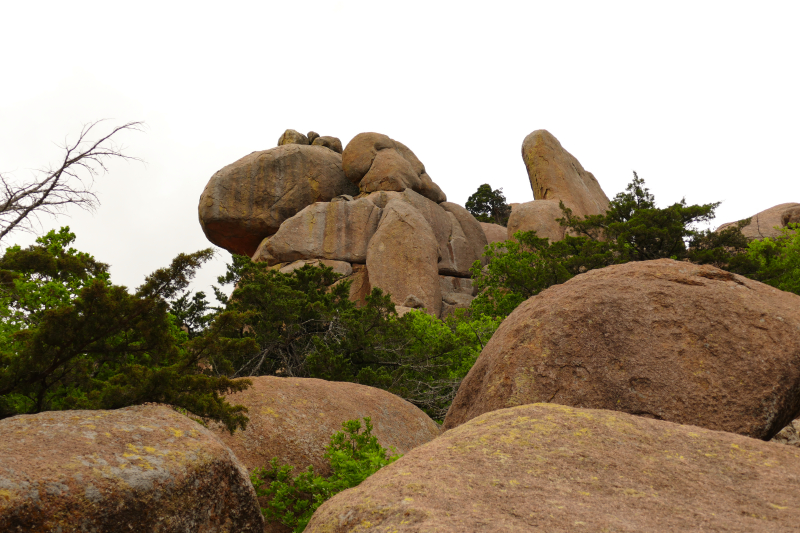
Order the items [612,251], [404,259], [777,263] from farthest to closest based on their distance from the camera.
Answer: [404,259]
[612,251]
[777,263]

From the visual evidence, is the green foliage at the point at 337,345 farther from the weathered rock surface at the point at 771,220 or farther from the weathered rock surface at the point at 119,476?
the weathered rock surface at the point at 771,220

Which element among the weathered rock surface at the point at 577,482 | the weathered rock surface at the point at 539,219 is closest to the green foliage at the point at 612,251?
the weathered rock surface at the point at 539,219

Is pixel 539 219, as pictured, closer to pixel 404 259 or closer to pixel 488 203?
pixel 404 259

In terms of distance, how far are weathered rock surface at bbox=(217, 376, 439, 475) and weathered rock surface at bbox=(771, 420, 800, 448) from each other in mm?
3775

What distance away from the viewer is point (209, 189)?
30234 millimetres

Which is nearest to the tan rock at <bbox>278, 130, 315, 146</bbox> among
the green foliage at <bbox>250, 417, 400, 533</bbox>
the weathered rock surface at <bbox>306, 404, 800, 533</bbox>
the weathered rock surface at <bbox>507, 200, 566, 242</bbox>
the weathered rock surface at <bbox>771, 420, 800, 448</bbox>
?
the weathered rock surface at <bbox>507, 200, 566, 242</bbox>

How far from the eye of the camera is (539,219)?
88.1 ft

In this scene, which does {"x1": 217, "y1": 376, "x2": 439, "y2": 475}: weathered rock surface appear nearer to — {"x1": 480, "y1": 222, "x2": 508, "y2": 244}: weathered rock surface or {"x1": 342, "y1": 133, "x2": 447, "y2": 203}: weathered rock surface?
{"x1": 342, "y1": 133, "x2": 447, "y2": 203}: weathered rock surface

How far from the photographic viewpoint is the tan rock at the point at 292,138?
111ft

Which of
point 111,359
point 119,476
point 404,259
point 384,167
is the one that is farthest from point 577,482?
point 384,167

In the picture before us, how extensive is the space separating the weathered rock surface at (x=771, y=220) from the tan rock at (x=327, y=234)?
49.2ft

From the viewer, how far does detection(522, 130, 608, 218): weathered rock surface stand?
3031 cm

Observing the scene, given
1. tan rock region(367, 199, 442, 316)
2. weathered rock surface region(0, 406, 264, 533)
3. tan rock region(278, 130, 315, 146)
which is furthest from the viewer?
tan rock region(278, 130, 315, 146)

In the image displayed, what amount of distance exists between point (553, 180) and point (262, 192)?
47.9ft
